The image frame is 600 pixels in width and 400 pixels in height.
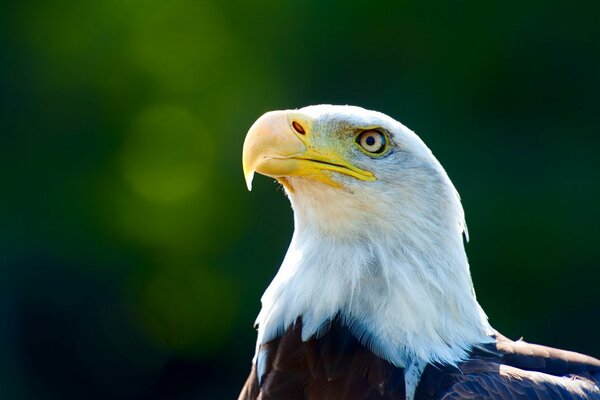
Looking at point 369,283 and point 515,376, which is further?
point 369,283

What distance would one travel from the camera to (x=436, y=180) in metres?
2.56

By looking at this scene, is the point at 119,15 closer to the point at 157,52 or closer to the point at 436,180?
the point at 157,52

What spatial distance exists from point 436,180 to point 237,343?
318 cm

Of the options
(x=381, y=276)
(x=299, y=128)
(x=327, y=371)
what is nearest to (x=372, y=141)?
(x=299, y=128)

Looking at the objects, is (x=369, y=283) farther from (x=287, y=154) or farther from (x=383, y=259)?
(x=287, y=154)

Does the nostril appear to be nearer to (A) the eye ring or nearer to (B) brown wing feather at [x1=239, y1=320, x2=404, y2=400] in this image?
(A) the eye ring

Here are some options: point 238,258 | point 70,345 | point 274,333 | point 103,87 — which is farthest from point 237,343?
point 274,333

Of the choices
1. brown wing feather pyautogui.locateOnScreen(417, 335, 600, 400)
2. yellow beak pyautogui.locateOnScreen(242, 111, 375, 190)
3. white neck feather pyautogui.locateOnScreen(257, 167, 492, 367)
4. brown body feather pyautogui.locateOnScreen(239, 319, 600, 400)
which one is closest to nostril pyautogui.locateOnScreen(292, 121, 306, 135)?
yellow beak pyautogui.locateOnScreen(242, 111, 375, 190)

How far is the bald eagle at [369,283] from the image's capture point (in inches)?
94.3

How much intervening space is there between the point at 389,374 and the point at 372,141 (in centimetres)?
54

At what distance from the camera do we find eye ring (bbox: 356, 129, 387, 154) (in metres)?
2.54

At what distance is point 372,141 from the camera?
2549 millimetres

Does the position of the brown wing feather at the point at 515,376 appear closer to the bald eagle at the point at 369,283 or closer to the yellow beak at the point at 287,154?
the bald eagle at the point at 369,283

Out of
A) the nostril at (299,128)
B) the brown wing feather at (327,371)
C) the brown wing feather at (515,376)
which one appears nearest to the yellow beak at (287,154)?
the nostril at (299,128)
